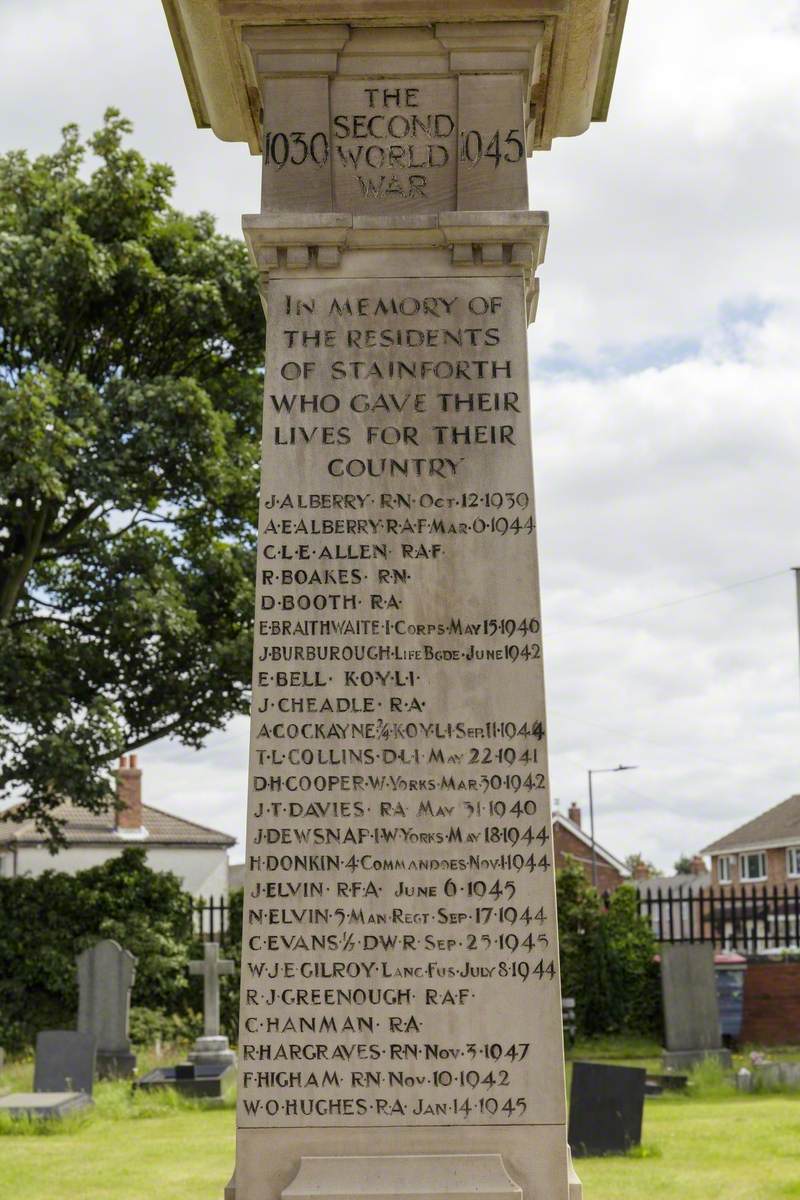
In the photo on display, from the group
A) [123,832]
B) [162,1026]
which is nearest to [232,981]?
[162,1026]

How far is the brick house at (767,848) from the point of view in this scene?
58562mm

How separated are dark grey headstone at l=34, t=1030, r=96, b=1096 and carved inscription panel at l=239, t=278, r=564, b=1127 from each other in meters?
12.3

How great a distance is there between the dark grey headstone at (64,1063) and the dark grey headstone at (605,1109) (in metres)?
6.93

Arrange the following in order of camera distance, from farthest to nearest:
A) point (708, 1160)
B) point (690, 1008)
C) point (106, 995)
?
1. point (106, 995)
2. point (690, 1008)
3. point (708, 1160)

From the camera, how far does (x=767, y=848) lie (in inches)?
2371

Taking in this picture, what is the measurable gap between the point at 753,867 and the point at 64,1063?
50.7 m

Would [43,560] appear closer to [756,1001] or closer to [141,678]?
[141,678]

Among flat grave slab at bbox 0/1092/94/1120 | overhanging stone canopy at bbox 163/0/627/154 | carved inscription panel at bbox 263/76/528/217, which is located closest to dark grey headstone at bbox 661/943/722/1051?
flat grave slab at bbox 0/1092/94/1120

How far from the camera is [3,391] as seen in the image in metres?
19.9

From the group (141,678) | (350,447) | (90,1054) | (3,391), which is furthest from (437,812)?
(141,678)

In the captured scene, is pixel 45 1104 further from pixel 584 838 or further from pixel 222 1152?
pixel 584 838

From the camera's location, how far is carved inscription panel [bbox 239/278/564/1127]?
16.9 feet

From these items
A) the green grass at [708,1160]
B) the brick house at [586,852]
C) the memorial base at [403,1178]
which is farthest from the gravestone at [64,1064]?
the brick house at [586,852]

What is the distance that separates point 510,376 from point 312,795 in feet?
6.23
